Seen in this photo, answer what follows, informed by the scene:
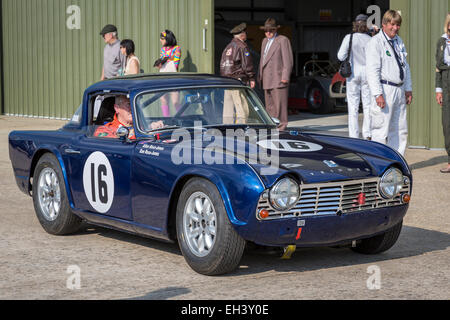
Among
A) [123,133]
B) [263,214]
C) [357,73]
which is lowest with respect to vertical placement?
[263,214]

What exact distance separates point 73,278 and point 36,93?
14653 mm

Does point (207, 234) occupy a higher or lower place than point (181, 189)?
lower

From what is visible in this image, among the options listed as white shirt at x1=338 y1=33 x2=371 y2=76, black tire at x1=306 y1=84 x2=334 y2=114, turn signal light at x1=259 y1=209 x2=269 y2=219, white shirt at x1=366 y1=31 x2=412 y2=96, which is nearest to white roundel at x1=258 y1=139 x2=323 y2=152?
turn signal light at x1=259 y1=209 x2=269 y2=219

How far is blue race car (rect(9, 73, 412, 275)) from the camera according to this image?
5.22 meters

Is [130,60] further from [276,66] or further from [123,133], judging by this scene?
[123,133]

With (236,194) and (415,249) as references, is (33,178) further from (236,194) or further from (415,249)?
(415,249)

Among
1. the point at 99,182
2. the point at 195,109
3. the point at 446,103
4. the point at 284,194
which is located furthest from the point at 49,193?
the point at 446,103

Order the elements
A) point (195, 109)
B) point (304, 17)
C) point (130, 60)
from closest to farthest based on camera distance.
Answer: point (195, 109) → point (130, 60) → point (304, 17)

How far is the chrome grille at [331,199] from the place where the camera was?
521cm

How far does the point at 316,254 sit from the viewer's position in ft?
20.0

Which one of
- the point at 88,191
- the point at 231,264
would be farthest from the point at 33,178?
the point at 231,264

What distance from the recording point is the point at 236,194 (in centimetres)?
514

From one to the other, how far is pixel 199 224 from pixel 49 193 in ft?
6.48

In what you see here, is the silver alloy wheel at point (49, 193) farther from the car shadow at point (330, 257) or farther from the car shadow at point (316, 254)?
the car shadow at point (330, 257)
